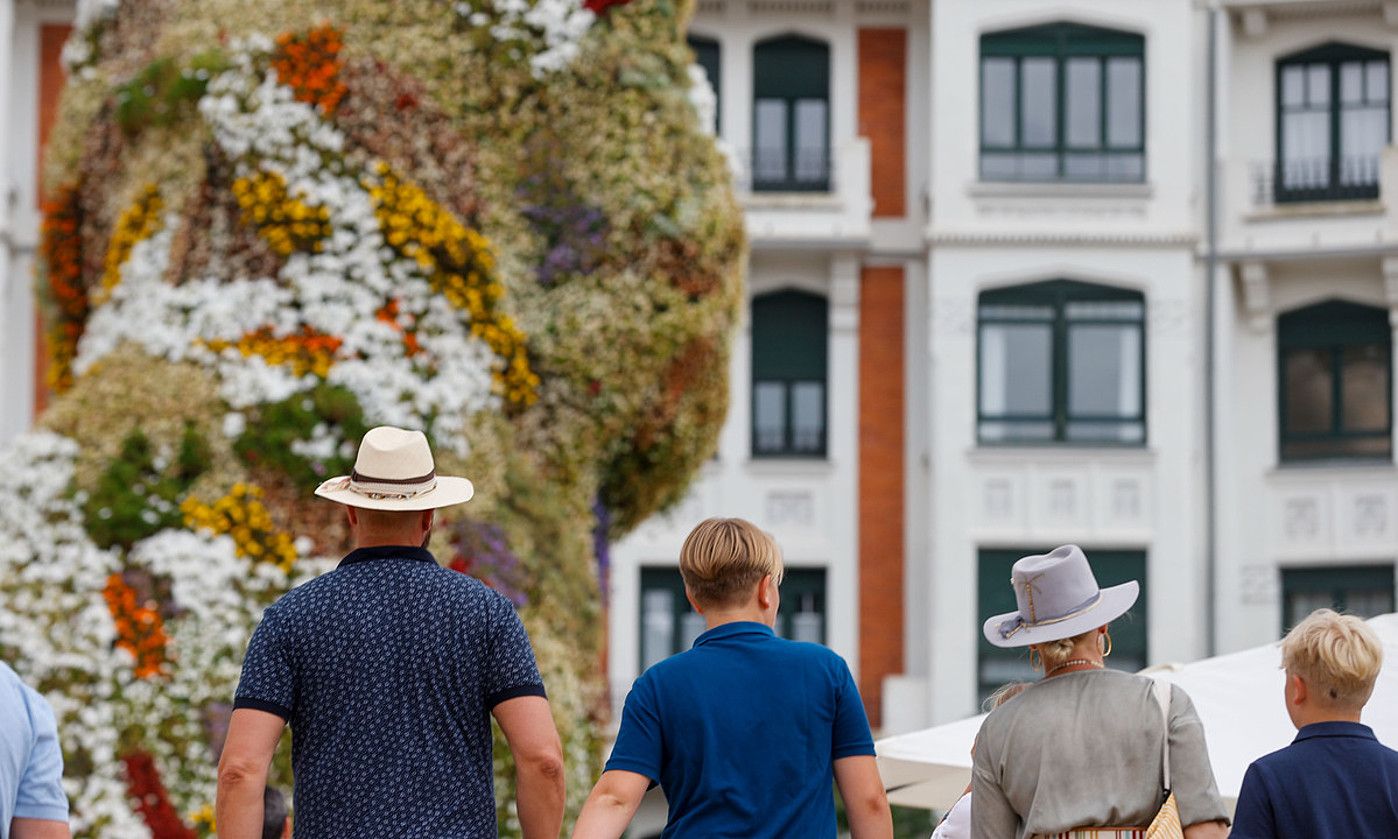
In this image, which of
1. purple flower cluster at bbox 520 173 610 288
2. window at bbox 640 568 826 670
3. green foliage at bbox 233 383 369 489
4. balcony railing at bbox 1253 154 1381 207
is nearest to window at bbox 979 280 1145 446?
balcony railing at bbox 1253 154 1381 207

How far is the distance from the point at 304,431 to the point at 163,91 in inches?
98.0

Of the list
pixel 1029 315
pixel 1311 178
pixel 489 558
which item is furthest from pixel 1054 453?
pixel 489 558

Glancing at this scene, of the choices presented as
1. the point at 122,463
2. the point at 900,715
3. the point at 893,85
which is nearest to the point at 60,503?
the point at 122,463

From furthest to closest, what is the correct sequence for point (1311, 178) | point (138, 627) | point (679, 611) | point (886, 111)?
point (886, 111) → point (1311, 178) → point (679, 611) → point (138, 627)

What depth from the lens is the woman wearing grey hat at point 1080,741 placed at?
5297 millimetres

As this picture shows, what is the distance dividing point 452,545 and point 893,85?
1811cm

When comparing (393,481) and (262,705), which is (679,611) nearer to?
(393,481)

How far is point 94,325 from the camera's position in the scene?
40.3ft

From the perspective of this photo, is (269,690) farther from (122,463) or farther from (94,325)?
(94,325)

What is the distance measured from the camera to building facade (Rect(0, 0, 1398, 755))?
26.9 meters

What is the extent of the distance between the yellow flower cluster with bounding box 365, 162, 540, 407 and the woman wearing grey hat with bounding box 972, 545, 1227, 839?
20.9ft

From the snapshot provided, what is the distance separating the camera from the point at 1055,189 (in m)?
27.2

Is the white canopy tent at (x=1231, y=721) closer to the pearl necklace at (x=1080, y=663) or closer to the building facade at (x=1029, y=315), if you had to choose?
the pearl necklace at (x=1080, y=663)

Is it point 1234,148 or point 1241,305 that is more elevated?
point 1234,148
